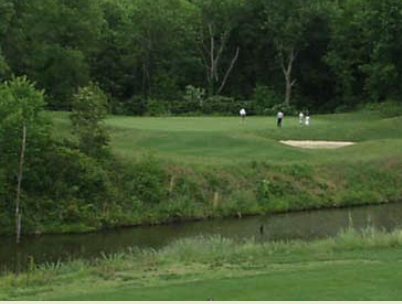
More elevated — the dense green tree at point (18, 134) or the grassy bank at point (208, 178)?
the dense green tree at point (18, 134)

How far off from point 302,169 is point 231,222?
26.1ft

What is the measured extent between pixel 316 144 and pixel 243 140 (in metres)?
5.27

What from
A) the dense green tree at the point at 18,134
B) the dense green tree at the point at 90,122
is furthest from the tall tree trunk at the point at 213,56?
the dense green tree at the point at 18,134

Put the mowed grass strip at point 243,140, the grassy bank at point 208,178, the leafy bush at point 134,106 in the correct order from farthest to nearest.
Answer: the leafy bush at point 134,106 < the mowed grass strip at point 243,140 < the grassy bank at point 208,178

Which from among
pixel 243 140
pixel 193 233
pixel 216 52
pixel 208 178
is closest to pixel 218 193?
pixel 208 178

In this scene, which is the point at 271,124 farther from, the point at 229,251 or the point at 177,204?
the point at 229,251

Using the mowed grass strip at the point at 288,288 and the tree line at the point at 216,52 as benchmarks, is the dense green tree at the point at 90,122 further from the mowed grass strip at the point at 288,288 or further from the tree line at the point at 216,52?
the tree line at the point at 216,52

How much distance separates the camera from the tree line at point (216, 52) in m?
71.8

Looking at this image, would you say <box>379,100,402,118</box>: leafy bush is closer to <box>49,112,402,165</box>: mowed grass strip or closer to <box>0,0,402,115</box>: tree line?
<box>0,0,402,115</box>: tree line

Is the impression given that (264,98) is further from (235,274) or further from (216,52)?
(235,274)

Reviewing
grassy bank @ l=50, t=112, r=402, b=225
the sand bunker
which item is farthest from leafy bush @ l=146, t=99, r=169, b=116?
the sand bunker

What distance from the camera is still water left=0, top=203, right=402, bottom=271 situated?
98.6ft

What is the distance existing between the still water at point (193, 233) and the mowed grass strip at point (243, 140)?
6.07 m

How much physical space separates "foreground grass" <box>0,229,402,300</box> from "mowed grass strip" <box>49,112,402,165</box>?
1671 cm
